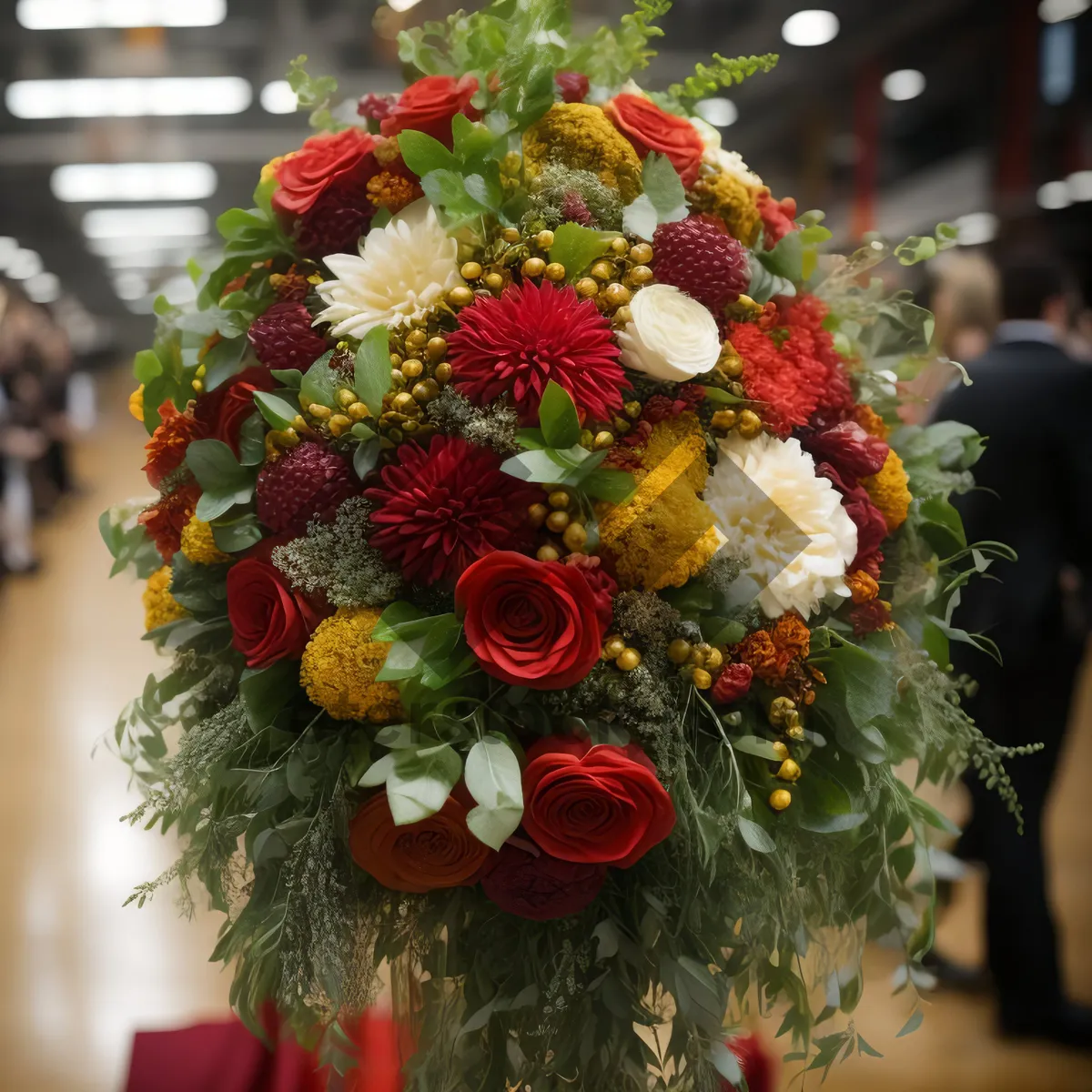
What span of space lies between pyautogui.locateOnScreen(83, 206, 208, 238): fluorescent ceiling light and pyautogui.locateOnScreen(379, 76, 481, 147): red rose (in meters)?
8.09

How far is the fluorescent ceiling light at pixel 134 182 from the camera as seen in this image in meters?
7.15

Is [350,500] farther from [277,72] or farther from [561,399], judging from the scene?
[277,72]

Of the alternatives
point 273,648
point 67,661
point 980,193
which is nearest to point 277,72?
Answer: point 67,661

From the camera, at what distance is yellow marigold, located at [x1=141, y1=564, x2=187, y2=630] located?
38.1 inches

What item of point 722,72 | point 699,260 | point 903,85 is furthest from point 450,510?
point 903,85

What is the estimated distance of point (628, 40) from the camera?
1.02 metres

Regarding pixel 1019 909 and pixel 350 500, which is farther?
pixel 1019 909

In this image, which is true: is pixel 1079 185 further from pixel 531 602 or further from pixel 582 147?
pixel 531 602

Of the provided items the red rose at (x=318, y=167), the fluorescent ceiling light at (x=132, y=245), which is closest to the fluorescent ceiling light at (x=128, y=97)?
the fluorescent ceiling light at (x=132, y=245)

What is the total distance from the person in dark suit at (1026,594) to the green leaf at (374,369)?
139 centimetres

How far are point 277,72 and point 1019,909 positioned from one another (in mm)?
5616

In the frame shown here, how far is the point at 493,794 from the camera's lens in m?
0.73

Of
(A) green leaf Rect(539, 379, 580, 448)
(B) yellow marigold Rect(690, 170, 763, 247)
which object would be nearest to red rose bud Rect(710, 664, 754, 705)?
(A) green leaf Rect(539, 379, 580, 448)

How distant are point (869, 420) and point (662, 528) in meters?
0.32
